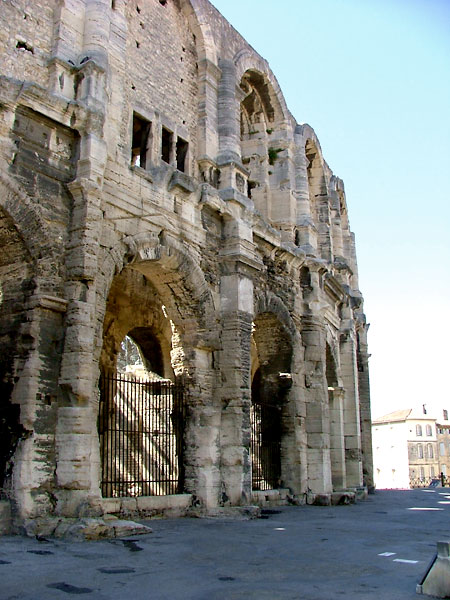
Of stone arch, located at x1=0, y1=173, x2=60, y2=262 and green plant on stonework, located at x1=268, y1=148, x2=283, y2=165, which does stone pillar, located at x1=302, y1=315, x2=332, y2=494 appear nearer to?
green plant on stonework, located at x1=268, y1=148, x2=283, y2=165

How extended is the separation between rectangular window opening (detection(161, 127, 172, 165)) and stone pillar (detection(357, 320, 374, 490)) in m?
12.3

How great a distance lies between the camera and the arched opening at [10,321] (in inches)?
276

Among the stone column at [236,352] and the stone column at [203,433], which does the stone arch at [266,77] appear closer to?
the stone column at [236,352]

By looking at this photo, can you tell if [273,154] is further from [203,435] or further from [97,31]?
[203,435]

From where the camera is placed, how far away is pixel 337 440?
1542cm

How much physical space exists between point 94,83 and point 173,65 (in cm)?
316

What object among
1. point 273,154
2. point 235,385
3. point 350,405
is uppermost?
point 273,154

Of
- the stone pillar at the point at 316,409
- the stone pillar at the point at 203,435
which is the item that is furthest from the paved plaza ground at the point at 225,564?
the stone pillar at the point at 316,409

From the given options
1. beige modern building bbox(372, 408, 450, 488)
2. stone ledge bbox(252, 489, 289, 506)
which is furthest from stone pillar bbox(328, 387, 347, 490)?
beige modern building bbox(372, 408, 450, 488)

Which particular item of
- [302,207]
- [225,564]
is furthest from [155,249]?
[302,207]

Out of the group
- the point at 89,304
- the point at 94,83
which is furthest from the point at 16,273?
the point at 94,83

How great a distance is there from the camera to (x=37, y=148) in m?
7.86

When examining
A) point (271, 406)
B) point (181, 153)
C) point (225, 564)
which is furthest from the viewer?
point (271, 406)

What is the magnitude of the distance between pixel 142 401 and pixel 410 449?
1568 inches
